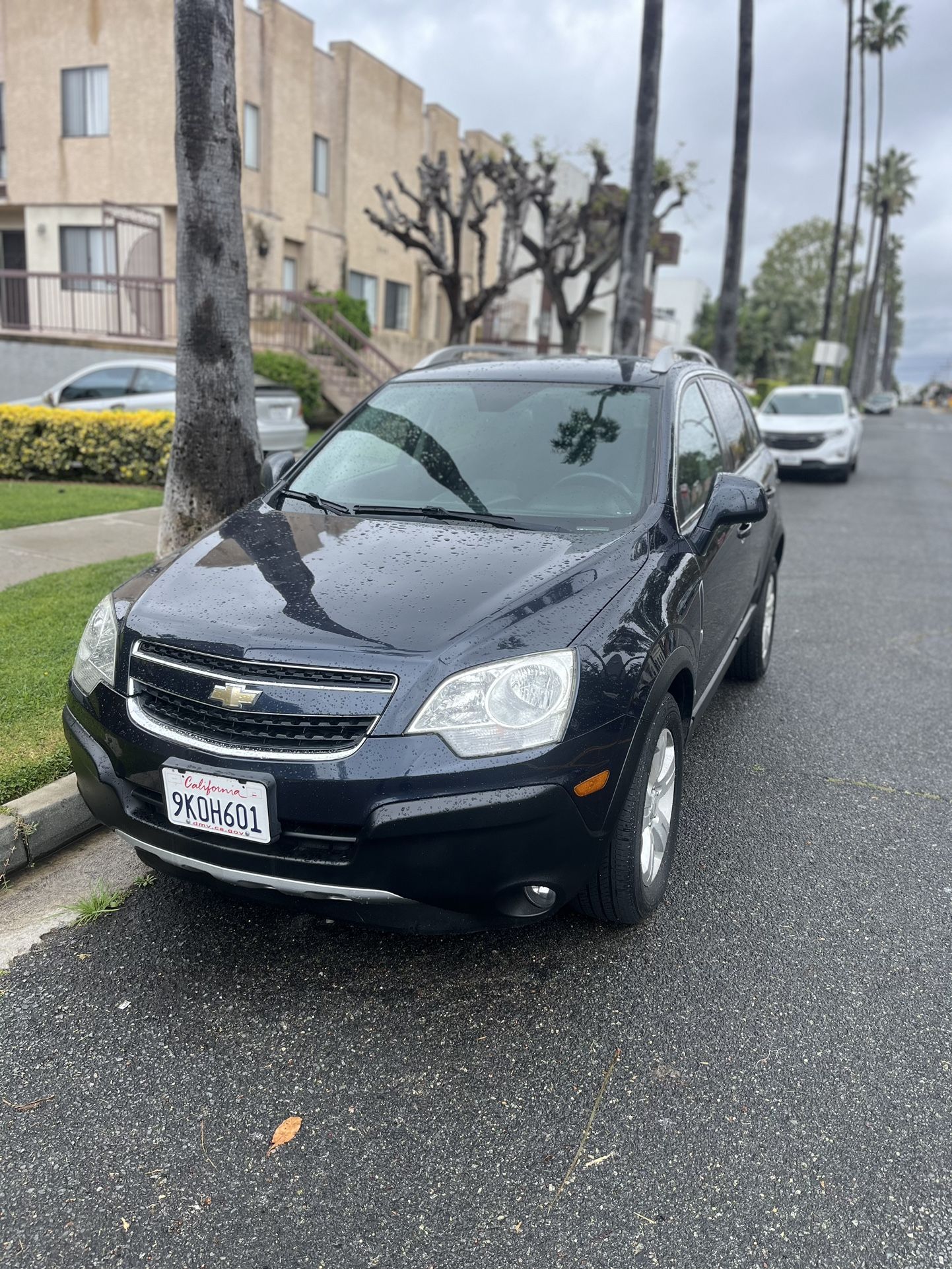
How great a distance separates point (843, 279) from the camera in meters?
77.1

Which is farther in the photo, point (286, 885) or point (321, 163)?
point (321, 163)

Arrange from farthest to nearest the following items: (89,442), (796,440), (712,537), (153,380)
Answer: (796,440) < (153,380) < (89,442) < (712,537)

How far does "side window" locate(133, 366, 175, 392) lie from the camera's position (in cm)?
1338

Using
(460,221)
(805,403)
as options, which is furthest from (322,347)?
(805,403)

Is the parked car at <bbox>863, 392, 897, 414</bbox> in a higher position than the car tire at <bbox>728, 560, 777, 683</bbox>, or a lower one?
higher

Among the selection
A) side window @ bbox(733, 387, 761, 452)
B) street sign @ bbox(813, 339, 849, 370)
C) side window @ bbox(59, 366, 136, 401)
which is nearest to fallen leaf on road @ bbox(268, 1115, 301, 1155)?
side window @ bbox(733, 387, 761, 452)

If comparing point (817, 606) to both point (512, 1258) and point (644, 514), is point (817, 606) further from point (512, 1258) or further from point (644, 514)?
point (512, 1258)

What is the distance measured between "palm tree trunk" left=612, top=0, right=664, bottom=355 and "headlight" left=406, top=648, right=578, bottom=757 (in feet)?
41.4

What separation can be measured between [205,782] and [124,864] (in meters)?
1.26

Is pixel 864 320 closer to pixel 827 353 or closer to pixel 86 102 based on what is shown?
pixel 827 353

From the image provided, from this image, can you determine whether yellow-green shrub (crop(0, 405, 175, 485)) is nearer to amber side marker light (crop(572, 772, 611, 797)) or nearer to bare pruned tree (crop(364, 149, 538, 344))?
bare pruned tree (crop(364, 149, 538, 344))

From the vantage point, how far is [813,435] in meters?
17.3

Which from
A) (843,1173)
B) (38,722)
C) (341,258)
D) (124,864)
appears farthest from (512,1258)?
(341,258)

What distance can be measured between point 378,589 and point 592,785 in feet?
2.80
